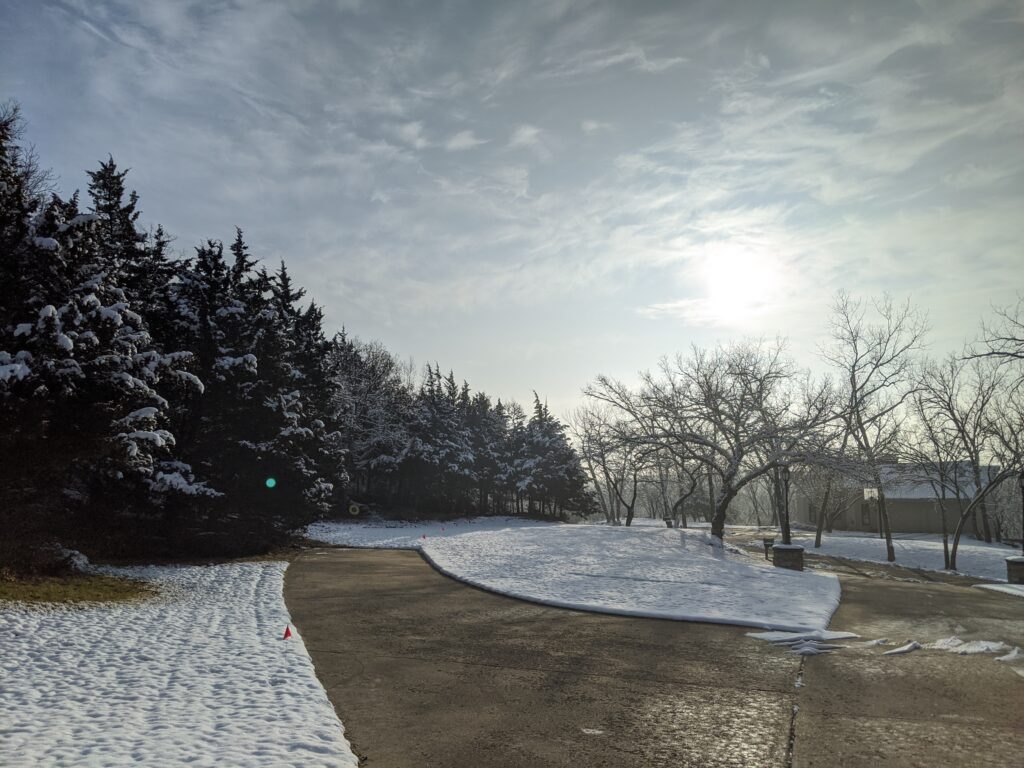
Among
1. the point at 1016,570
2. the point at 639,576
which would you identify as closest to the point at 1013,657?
the point at 639,576

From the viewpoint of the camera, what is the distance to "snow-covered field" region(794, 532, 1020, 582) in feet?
99.8

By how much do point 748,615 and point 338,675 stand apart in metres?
7.42

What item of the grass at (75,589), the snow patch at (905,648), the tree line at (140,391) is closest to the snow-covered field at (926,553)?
the snow patch at (905,648)

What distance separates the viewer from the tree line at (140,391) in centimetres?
1178

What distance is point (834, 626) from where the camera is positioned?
34.6 feet

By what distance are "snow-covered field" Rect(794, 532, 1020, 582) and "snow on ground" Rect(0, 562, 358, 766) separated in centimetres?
3230

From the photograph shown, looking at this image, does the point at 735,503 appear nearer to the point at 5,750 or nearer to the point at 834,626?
the point at 834,626

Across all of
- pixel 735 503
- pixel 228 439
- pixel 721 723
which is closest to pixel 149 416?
pixel 228 439

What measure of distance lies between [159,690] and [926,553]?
131ft

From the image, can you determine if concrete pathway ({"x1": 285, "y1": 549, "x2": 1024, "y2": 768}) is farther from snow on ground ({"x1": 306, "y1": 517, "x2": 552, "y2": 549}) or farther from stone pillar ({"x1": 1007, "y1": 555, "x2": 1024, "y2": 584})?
A: snow on ground ({"x1": 306, "y1": 517, "x2": 552, "y2": 549})

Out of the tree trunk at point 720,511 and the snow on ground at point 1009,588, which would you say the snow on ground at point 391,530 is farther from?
the snow on ground at point 1009,588

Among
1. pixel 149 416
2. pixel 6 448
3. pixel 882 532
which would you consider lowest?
pixel 882 532

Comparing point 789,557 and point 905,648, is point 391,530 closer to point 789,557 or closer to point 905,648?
point 789,557

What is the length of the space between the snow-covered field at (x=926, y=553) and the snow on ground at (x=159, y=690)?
106 feet
